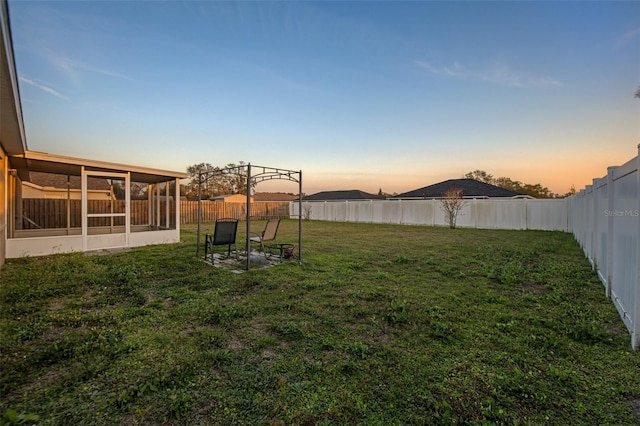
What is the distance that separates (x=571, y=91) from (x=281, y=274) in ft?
36.1

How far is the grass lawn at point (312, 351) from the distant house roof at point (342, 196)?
27.4 m

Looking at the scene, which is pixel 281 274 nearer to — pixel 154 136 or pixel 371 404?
pixel 371 404

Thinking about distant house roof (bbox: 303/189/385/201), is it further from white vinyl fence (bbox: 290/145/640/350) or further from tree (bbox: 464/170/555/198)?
white vinyl fence (bbox: 290/145/640/350)

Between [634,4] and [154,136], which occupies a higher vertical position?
[634,4]

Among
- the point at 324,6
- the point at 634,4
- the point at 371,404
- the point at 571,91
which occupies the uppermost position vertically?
the point at 324,6

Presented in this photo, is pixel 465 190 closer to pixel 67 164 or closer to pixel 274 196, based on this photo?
pixel 67 164

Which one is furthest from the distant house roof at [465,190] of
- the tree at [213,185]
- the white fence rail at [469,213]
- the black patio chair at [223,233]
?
the tree at [213,185]

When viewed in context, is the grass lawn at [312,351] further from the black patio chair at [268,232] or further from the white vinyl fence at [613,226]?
the black patio chair at [268,232]

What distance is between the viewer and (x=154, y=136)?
39.4 feet

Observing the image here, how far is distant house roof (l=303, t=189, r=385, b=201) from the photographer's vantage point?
3244 centimetres

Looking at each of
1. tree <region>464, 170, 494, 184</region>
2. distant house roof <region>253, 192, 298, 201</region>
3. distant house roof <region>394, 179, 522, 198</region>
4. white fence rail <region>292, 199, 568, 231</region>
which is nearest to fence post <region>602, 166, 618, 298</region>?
white fence rail <region>292, 199, 568, 231</region>

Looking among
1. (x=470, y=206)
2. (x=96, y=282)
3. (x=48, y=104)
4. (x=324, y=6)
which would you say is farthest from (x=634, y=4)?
(x=48, y=104)

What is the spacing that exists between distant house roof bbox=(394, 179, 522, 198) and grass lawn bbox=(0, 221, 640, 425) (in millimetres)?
18141

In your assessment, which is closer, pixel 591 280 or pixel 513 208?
pixel 591 280
